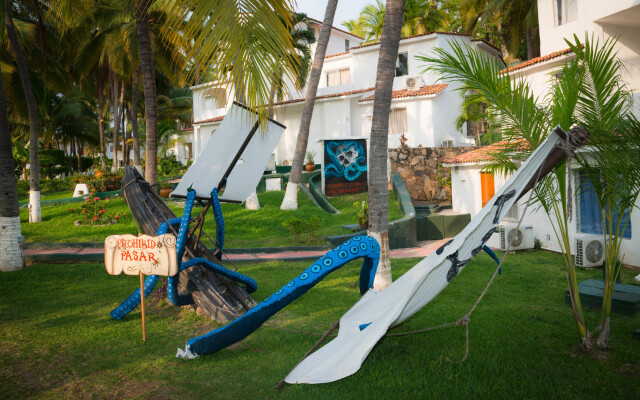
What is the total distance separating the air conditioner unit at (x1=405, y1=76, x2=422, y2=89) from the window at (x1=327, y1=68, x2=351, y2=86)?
19.0ft

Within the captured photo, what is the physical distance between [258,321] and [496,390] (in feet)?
8.19

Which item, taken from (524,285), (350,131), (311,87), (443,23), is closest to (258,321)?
(524,285)

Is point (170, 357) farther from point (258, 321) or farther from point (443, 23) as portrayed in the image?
point (443, 23)

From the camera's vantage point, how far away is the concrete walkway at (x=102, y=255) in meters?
11.8

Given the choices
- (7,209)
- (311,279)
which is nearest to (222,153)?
(311,279)

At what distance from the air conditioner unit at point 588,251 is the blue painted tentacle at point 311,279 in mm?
7249

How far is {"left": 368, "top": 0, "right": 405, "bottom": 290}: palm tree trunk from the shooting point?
334 inches

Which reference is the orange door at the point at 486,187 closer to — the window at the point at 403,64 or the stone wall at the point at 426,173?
the stone wall at the point at 426,173

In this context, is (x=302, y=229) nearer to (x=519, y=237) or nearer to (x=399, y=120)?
(x=519, y=237)

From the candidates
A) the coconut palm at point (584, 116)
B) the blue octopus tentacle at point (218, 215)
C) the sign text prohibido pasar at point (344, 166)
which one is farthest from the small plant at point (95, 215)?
the coconut palm at point (584, 116)

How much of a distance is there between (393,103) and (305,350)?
21.9m

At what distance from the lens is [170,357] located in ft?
19.2

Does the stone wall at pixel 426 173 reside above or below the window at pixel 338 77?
below

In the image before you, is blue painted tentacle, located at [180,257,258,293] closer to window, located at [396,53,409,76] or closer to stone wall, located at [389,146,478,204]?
stone wall, located at [389,146,478,204]
